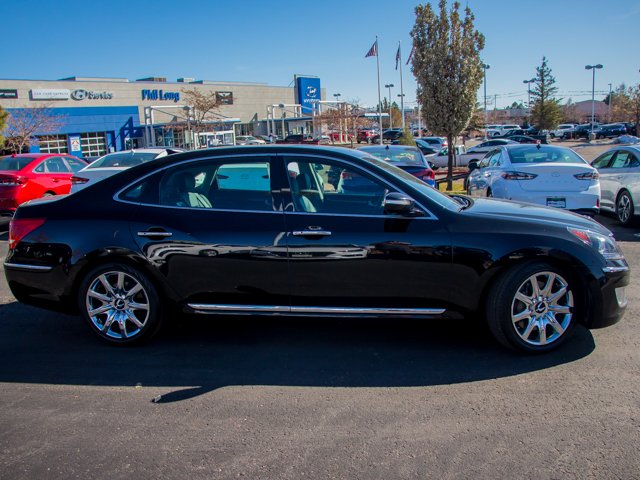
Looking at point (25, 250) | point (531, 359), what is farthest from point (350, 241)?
point (25, 250)

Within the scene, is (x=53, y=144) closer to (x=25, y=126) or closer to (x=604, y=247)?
(x=25, y=126)

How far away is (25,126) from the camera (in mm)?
36750

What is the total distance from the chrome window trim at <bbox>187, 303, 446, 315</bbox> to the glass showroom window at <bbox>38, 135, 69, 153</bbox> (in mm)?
44898

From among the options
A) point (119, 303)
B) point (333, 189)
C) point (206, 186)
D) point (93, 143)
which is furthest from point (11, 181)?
point (93, 143)

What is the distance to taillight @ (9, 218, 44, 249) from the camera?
4.99 metres

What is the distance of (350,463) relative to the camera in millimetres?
3117

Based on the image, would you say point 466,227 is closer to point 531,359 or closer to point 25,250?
point 531,359

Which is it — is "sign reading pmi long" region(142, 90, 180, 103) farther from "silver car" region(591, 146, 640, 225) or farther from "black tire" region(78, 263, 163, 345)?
"black tire" region(78, 263, 163, 345)

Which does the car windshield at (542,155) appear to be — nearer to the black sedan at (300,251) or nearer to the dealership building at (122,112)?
the black sedan at (300,251)

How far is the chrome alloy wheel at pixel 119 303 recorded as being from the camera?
4.82 m

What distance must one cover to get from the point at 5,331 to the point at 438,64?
16273mm

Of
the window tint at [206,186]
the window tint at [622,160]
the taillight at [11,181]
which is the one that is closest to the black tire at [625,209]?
the window tint at [622,160]

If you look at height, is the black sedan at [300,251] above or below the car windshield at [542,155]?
below

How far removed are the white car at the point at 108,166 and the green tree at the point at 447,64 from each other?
394 inches
